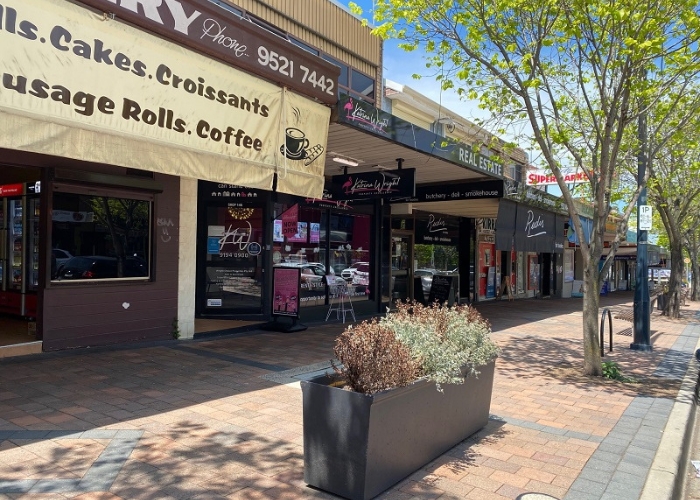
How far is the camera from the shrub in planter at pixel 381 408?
341 cm

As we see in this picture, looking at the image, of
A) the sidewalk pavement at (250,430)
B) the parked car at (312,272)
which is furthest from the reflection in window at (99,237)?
the parked car at (312,272)

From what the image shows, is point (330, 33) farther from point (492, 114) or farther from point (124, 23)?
point (124, 23)

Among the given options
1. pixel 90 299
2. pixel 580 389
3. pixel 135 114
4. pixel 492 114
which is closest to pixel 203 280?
pixel 90 299

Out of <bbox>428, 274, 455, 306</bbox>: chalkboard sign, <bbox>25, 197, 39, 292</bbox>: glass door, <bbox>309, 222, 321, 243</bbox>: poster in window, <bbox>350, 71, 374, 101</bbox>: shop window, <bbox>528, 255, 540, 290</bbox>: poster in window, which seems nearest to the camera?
<bbox>25, 197, 39, 292</bbox>: glass door

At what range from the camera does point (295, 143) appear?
7438 millimetres

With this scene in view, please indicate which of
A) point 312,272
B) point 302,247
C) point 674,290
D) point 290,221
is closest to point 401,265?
point 312,272

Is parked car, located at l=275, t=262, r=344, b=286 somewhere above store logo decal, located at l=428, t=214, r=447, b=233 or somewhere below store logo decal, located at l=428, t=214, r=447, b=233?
below

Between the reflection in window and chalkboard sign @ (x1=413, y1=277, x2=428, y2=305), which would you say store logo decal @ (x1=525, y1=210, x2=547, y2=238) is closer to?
chalkboard sign @ (x1=413, y1=277, x2=428, y2=305)

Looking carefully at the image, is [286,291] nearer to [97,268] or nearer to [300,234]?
[300,234]

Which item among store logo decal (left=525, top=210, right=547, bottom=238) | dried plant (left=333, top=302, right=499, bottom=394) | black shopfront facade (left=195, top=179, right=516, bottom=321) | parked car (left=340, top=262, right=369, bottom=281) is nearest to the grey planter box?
dried plant (left=333, top=302, right=499, bottom=394)

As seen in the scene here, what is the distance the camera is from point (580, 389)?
6.82m

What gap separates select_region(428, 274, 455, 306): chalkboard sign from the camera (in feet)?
47.5

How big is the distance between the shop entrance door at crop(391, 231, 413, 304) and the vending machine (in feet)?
29.0

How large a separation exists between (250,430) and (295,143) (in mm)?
4133
